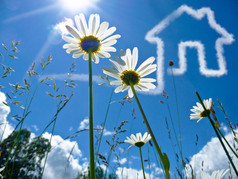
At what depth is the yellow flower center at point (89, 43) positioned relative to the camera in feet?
4.73

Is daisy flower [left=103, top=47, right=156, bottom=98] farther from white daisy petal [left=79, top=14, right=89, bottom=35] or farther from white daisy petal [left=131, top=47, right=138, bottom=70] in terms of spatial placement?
white daisy petal [left=79, top=14, right=89, bottom=35]

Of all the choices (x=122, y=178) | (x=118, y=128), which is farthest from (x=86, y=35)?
(x=122, y=178)

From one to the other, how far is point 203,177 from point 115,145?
3.87ft

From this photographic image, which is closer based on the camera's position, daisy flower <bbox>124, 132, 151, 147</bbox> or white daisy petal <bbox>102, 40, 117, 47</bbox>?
white daisy petal <bbox>102, 40, 117, 47</bbox>

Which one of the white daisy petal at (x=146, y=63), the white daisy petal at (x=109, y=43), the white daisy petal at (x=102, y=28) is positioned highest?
the white daisy petal at (x=102, y=28)

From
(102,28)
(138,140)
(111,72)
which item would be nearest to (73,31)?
(102,28)

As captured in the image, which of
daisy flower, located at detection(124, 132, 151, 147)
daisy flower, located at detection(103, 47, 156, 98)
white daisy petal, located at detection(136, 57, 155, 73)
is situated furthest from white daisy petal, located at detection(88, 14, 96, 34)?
daisy flower, located at detection(124, 132, 151, 147)

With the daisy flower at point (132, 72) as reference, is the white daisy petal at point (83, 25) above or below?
above

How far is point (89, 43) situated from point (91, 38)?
0.20 feet

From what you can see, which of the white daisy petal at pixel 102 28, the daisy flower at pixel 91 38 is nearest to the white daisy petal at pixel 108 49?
the daisy flower at pixel 91 38

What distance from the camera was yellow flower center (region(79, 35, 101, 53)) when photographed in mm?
1441

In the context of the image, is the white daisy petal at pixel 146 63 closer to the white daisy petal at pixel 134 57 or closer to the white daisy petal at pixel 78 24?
the white daisy petal at pixel 134 57

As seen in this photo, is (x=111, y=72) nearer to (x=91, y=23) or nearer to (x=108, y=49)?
(x=108, y=49)

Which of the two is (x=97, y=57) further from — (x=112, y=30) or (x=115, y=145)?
(x=115, y=145)
